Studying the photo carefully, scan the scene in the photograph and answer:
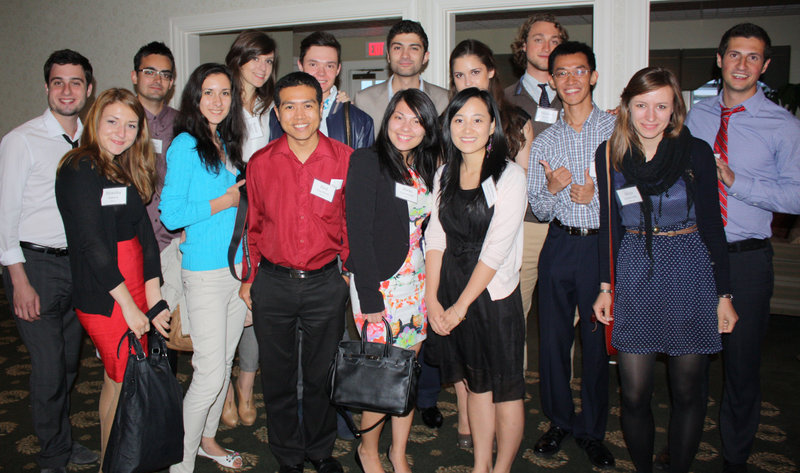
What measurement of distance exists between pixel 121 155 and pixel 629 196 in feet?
7.10

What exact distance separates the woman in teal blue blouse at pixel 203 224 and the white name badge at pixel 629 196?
1661mm

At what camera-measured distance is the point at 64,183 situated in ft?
7.37

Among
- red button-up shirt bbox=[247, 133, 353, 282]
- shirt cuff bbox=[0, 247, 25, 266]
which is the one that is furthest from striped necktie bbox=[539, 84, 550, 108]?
shirt cuff bbox=[0, 247, 25, 266]

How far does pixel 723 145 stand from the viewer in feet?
8.49

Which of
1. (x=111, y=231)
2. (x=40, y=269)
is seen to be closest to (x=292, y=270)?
(x=111, y=231)

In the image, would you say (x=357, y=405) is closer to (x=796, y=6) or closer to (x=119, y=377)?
(x=119, y=377)

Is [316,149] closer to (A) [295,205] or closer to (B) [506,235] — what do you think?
(A) [295,205]

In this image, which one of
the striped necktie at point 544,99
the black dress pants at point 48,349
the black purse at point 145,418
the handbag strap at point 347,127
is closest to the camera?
the black purse at point 145,418

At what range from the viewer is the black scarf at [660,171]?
224 cm

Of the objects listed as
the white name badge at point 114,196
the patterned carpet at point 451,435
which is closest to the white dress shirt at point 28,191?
the white name badge at point 114,196

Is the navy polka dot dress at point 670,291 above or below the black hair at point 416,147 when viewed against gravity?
below

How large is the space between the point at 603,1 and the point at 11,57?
5909 mm

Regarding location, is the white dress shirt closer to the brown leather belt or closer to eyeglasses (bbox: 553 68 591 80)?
eyeglasses (bbox: 553 68 591 80)

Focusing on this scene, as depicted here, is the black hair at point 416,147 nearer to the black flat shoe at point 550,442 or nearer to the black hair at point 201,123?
the black hair at point 201,123
